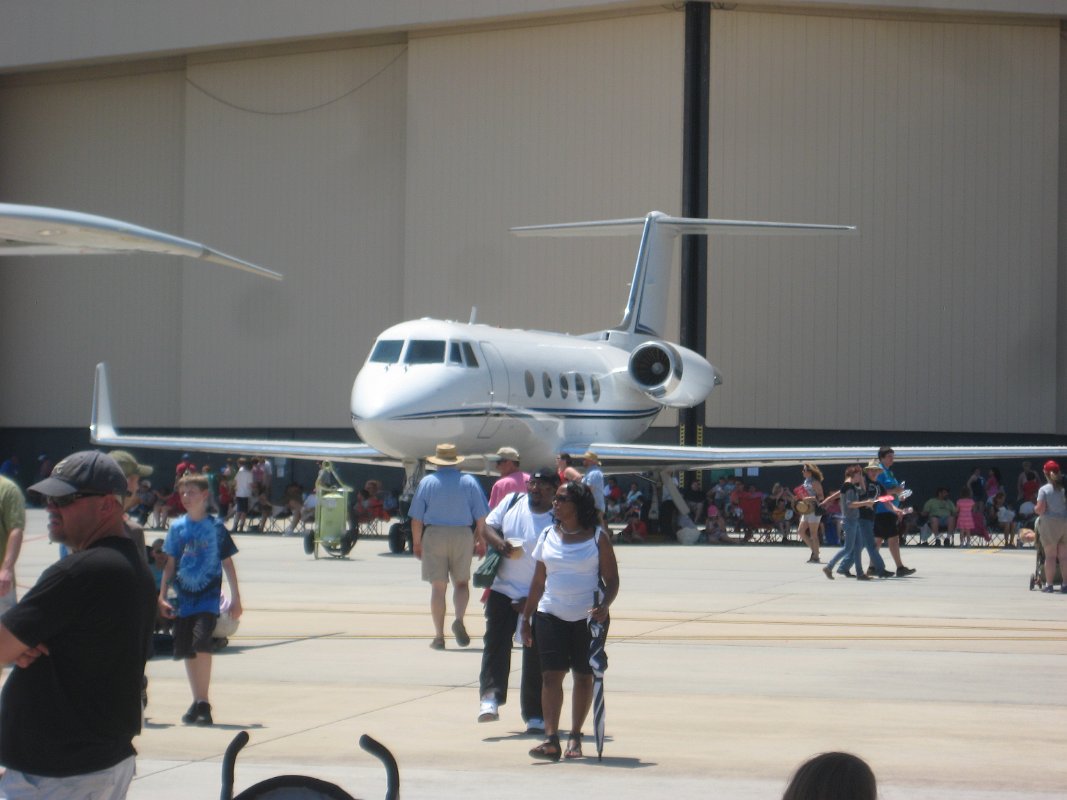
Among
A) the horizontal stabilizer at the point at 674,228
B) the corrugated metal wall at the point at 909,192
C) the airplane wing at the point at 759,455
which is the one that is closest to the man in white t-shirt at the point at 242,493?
the airplane wing at the point at 759,455

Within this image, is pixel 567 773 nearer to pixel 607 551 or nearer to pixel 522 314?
pixel 607 551

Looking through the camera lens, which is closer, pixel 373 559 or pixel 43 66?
pixel 373 559

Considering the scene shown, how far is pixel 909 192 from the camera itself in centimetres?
3800

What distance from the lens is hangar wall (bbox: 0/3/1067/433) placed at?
38.0m

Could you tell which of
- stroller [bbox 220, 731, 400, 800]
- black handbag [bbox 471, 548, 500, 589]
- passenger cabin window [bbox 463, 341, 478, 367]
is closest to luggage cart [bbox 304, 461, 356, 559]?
passenger cabin window [bbox 463, 341, 478, 367]

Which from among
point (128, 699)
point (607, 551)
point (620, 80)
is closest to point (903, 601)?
point (607, 551)

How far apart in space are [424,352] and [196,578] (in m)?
14.8

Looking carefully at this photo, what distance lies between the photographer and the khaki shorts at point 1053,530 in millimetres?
17375

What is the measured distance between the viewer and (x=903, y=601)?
16.2 metres

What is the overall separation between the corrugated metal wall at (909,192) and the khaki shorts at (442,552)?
2702 centimetres

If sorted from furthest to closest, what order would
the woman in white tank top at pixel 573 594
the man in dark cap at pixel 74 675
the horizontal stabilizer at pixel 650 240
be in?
the horizontal stabilizer at pixel 650 240 < the woman in white tank top at pixel 573 594 < the man in dark cap at pixel 74 675

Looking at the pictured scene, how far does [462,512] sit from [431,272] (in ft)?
93.5

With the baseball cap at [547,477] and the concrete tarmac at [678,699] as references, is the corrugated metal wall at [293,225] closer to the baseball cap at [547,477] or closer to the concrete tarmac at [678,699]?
the concrete tarmac at [678,699]

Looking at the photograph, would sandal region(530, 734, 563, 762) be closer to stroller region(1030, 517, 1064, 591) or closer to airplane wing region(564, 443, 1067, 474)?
stroller region(1030, 517, 1064, 591)
